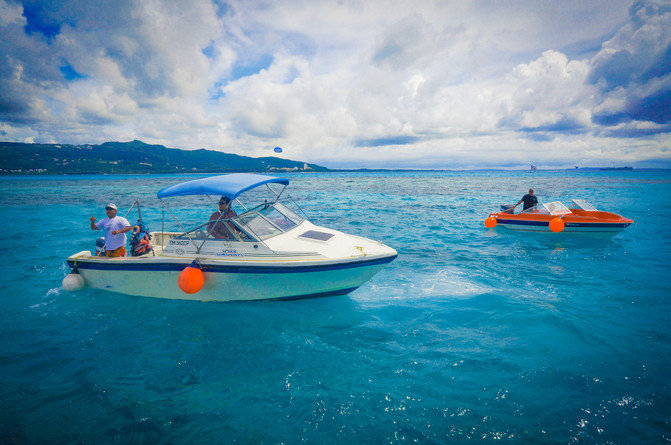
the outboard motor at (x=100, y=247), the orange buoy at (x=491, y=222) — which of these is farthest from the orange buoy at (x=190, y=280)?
the orange buoy at (x=491, y=222)

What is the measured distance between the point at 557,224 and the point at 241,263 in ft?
47.6

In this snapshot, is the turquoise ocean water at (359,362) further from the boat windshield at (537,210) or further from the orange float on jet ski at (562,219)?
the boat windshield at (537,210)

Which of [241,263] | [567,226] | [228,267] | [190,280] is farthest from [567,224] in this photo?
[190,280]

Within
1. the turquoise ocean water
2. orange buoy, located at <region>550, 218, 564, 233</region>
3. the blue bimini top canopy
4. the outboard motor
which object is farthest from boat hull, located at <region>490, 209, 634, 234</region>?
the outboard motor

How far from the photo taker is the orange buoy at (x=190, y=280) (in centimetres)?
582

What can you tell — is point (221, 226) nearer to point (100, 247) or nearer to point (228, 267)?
point (228, 267)

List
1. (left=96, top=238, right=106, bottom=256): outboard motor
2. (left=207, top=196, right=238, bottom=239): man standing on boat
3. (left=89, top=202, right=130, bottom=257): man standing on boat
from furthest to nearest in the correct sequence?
(left=96, top=238, right=106, bottom=256): outboard motor → (left=89, top=202, right=130, bottom=257): man standing on boat → (left=207, top=196, right=238, bottom=239): man standing on boat

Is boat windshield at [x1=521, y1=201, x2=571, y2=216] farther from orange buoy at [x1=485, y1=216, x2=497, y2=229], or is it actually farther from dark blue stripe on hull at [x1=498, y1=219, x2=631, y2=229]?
orange buoy at [x1=485, y1=216, x2=497, y2=229]

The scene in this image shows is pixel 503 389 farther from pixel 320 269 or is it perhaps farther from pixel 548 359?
pixel 320 269

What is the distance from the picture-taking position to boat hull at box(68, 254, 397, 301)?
19.9 ft

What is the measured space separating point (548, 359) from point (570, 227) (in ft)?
37.4

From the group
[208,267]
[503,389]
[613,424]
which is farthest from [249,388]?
[613,424]

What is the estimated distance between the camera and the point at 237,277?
6234 mm

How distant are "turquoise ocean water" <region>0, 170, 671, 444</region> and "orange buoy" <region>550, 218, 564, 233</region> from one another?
421 cm
